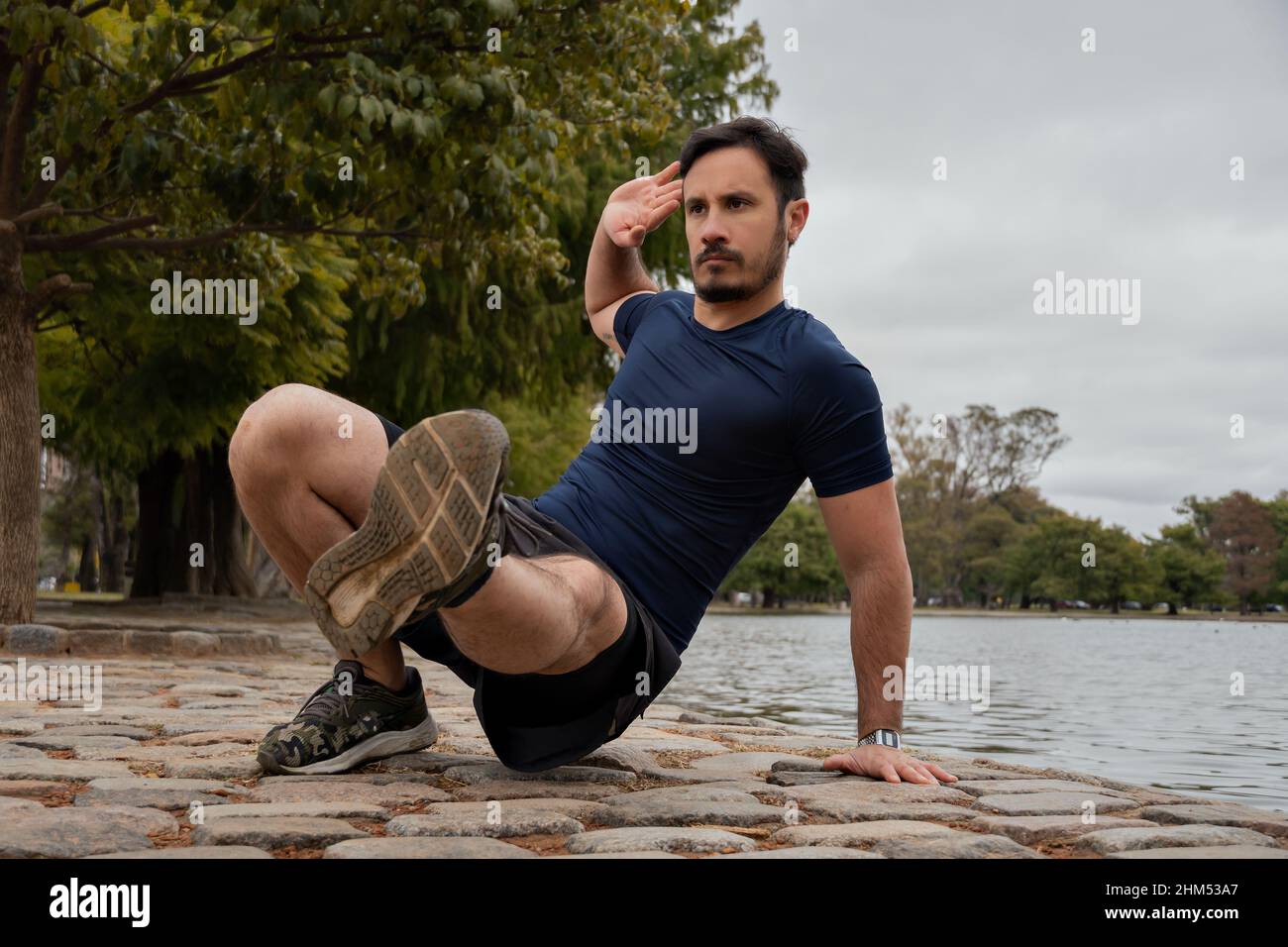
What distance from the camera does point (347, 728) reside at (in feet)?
10.9

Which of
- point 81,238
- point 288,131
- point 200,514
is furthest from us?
point 200,514

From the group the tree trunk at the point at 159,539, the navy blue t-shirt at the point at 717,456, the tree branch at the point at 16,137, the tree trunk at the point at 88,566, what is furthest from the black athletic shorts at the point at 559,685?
the tree trunk at the point at 88,566

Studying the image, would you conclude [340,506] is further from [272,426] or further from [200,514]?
[200,514]

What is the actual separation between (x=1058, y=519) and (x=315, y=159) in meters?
60.8

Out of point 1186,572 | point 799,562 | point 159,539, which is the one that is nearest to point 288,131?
point 159,539

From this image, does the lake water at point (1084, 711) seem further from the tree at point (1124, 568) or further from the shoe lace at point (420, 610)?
the tree at point (1124, 568)

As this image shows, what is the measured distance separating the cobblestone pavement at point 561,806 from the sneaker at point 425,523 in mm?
439

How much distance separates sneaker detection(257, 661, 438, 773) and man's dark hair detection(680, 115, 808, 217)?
162cm

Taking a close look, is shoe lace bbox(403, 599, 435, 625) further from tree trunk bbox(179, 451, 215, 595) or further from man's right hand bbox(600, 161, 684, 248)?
tree trunk bbox(179, 451, 215, 595)

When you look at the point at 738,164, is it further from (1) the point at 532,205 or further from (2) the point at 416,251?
(2) the point at 416,251

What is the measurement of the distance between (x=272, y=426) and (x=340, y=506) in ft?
0.77

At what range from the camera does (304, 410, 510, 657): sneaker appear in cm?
228

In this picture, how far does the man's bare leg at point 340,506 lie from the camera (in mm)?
2717
